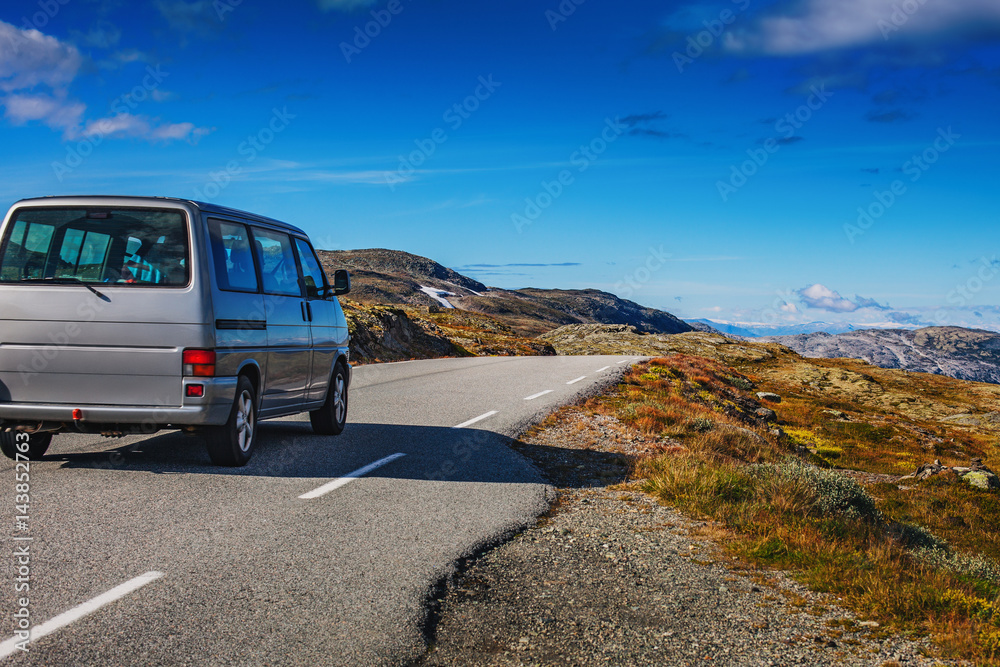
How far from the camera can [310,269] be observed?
965 cm

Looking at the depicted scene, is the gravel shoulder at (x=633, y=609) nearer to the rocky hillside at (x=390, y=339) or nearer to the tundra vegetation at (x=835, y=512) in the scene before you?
the tundra vegetation at (x=835, y=512)

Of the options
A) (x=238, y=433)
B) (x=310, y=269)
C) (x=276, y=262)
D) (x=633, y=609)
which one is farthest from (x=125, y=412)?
(x=633, y=609)

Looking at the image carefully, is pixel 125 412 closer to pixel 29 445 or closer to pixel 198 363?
pixel 198 363

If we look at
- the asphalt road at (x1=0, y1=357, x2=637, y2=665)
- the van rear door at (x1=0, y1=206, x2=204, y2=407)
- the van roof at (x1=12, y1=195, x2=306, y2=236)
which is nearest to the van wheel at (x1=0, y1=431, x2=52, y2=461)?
the asphalt road at (x1=0, y1=357, x2=637, y2=665)

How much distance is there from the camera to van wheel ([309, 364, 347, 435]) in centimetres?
964

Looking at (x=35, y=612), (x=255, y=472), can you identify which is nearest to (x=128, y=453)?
(x=255, y=472)

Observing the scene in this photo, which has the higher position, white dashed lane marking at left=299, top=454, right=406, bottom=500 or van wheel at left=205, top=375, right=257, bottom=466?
van wheel at left=205, top=375, right=257, bottom=466

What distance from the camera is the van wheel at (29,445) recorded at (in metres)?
7.28

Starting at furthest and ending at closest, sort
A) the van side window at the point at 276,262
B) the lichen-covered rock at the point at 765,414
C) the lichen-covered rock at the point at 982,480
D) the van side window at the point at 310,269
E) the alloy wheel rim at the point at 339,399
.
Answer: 1. the lichen-covered rock at the point at 765,414
2. the lichen-covered rock at the point at 982,480
3. the alloy wheel rim at the point at 339,399
4. the van side window at the point at 310,269
5. the van side window at the point at 276,262

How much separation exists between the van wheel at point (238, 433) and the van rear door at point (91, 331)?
0.62m

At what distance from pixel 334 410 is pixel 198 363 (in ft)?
10.6

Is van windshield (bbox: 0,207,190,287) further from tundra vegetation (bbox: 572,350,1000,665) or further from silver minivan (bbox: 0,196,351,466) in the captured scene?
tundra vegetation (bbox: 572,350,1000,665)

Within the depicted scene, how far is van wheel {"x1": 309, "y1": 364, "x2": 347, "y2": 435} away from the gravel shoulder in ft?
13.8

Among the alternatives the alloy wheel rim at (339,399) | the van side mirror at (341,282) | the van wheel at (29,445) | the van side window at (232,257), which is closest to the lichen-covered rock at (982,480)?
the alloy wheel rim at (339,399)
